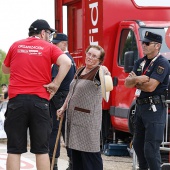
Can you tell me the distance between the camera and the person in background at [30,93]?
289 inches

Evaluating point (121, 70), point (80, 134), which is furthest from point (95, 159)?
point (121, 70)

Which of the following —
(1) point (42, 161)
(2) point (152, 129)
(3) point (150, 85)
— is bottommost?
(1) point (42, 161)

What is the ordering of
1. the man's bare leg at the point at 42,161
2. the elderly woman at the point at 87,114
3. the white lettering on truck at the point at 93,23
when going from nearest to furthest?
the elderly woman at the point at 87,114, the man's bare leg at the point at 42,161, the white lettering on truck at the point at 93,23

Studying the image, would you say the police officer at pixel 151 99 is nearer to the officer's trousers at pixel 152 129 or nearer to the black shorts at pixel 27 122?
the officer's trousers at pixel 152 129

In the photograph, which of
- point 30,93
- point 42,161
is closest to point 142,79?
point 30,93

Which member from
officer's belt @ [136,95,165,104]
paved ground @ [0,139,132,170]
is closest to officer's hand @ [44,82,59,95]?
officer's belt @ [136,95,165,104]

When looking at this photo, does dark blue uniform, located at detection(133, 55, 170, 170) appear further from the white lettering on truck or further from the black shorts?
the white lettering on truck

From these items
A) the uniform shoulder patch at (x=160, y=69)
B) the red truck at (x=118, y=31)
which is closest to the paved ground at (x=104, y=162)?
the red truck at (x=118, y=31)

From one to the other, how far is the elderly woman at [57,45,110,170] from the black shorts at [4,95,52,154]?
0.27 m

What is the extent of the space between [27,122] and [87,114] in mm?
650

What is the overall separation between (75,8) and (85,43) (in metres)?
1.54

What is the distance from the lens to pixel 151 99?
25.8 feet

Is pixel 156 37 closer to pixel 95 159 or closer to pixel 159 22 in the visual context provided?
pixel 95 159

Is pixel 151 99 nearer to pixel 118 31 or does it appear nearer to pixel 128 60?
pixel 128 60
